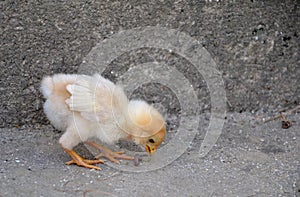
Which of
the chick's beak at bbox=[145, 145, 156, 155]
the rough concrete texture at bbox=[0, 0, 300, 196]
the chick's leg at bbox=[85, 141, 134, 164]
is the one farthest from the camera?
the chick's leg at bbox=[85, 141, 134, 164]

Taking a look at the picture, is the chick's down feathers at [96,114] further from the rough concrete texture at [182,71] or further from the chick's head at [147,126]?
the rough concrete texture at [182,71]

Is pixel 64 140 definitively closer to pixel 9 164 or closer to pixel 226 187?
pixel 9 164

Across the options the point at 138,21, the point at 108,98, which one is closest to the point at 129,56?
the point at 138,21

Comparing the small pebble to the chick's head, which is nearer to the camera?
the chick's head

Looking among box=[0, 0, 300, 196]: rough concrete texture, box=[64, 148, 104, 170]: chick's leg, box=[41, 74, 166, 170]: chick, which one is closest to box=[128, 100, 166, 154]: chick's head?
box=[41, 74, 166, 170]: chick

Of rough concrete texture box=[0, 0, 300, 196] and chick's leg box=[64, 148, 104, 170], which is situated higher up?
rough concrete texture box=[0, 0, 300, 196]

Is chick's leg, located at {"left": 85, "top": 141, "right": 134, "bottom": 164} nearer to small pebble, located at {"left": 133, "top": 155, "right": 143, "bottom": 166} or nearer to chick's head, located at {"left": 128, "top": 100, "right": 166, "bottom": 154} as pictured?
small pebble, located at {"left": 133, "top": 155, "right": 143, "bottom": 166}

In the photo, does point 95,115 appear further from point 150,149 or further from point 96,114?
point 150,149
